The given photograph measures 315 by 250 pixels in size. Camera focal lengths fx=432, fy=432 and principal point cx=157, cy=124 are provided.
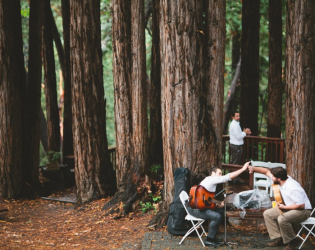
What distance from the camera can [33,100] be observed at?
14.0 metres

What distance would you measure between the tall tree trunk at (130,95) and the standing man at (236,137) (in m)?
3.28

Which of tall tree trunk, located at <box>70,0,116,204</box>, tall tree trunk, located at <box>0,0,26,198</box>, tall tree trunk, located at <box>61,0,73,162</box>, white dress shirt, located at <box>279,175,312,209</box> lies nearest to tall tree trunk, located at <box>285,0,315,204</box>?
white dress shirt, located at <box>279,175,312,209</box>

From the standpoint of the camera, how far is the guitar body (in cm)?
729

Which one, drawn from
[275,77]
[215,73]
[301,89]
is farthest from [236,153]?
[215,73]

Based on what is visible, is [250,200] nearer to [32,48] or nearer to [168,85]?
[168,85]

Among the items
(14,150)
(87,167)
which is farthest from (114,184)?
(14,150)

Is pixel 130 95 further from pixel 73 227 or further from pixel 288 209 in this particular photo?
pixel 288 209

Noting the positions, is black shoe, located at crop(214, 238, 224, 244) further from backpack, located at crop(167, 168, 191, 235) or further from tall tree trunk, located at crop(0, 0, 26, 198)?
tall tree trunk, located at crop(0, 0, 26, 198)

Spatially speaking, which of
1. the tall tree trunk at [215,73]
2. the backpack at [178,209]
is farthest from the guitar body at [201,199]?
the tall tree trunk at [215,73]

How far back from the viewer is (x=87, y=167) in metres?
11.7

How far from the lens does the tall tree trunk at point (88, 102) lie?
11.3 meters

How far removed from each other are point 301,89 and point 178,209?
125 inches

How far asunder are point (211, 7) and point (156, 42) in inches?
222

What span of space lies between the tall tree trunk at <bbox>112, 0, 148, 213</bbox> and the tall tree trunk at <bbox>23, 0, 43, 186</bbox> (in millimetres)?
3954
